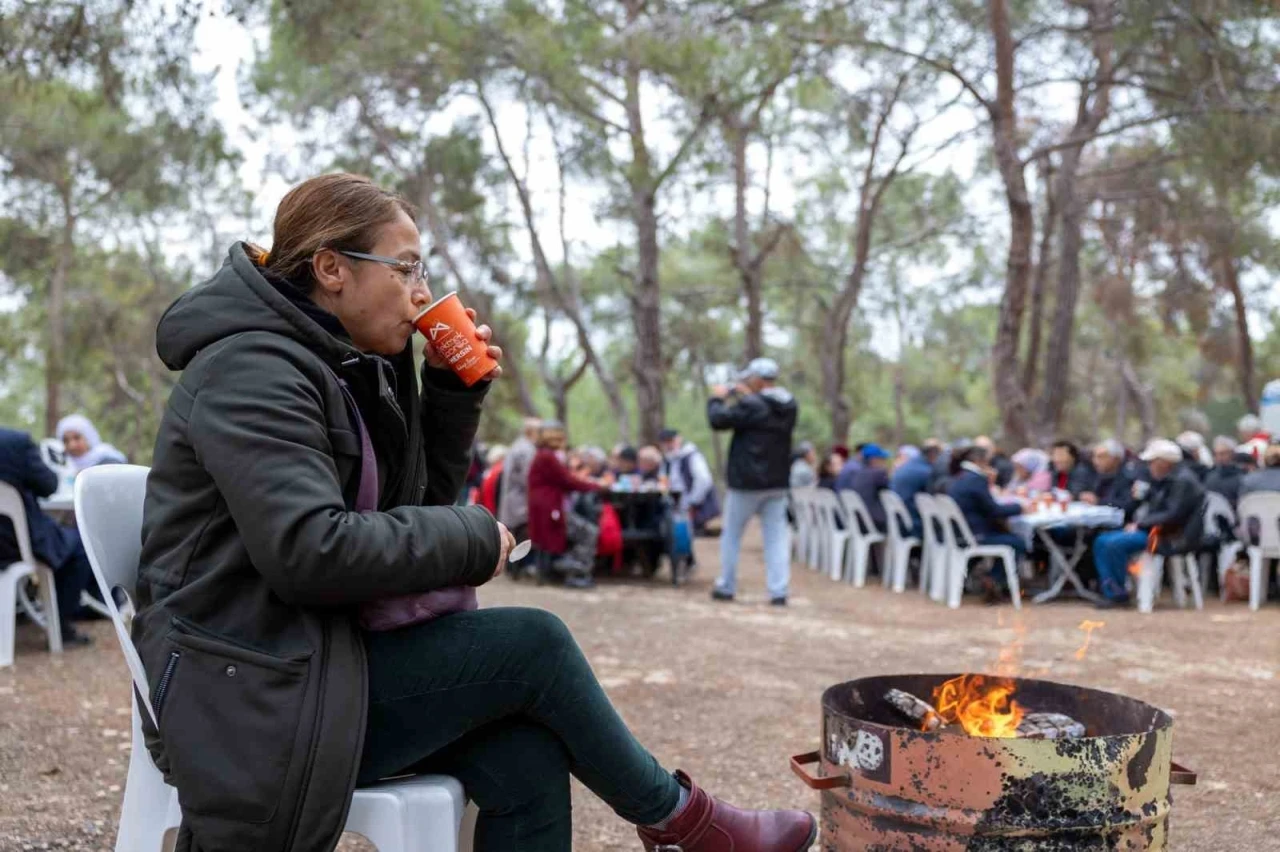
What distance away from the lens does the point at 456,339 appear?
2.22 m

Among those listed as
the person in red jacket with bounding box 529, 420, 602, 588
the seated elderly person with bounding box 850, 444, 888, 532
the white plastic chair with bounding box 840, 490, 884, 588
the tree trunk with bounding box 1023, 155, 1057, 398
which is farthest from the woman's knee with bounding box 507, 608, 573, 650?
the tree trunk with bounding box 1023, 155, 1057, 398

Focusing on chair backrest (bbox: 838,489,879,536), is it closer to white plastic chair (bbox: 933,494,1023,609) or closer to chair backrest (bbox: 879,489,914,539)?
chair backrest (bbox: 879,489,914,539)

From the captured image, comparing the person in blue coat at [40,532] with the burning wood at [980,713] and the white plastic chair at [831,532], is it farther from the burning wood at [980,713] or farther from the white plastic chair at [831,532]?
the white plastic chair at [831,532]

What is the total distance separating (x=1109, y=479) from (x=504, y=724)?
10224mm

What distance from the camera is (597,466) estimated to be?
44.0ft

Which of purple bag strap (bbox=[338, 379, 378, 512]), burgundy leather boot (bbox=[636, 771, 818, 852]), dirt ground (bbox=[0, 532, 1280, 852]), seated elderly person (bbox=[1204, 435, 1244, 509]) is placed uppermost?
seated elderly person (bbox=[1204, 435, 1244, 509])

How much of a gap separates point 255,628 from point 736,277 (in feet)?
86.8

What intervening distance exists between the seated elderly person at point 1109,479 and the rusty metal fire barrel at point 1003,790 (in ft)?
28.9

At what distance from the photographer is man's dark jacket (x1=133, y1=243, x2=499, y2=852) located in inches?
67.3

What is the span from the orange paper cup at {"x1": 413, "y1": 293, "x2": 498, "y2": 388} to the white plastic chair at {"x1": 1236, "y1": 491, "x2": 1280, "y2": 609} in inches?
345

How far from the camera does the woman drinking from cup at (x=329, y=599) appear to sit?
172 cm

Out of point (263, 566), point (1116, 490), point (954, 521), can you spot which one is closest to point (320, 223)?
point (263, 566)

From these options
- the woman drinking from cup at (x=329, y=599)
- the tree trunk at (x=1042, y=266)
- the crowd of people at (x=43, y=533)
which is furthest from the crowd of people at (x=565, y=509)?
the tree trunk at (x=1042, y=266)

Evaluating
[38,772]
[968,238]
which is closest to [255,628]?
[38,772]
